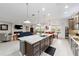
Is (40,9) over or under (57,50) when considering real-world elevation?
over

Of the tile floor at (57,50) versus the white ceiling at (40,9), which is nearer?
the white ceiling at (40,9)

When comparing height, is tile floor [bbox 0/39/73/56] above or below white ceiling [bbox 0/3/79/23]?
below

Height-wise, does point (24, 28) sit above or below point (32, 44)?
above

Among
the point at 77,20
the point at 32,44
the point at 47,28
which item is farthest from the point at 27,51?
the point at 77,20

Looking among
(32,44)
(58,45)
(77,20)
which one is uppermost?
(77,20)

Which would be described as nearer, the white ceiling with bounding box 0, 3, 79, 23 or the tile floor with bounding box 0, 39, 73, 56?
the white ceiling with bounding box 0, 3, 79, 23

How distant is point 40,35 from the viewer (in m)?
4.17

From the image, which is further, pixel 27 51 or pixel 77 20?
pixel 77 20

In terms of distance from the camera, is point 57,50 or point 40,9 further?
point 40,9

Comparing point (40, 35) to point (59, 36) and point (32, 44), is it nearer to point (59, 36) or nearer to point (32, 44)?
point (59, 36)

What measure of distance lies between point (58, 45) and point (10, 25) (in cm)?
295

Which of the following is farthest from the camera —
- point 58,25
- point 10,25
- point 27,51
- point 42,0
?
point 10,25

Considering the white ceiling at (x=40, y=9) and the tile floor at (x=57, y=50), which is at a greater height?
the white ceiling at (x=40, y=9)

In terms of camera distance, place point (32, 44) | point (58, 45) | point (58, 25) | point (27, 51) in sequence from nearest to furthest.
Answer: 1. point (32, 44)
2. point (27, 51)
3. point (58, 25)
4. point (58, 45)
